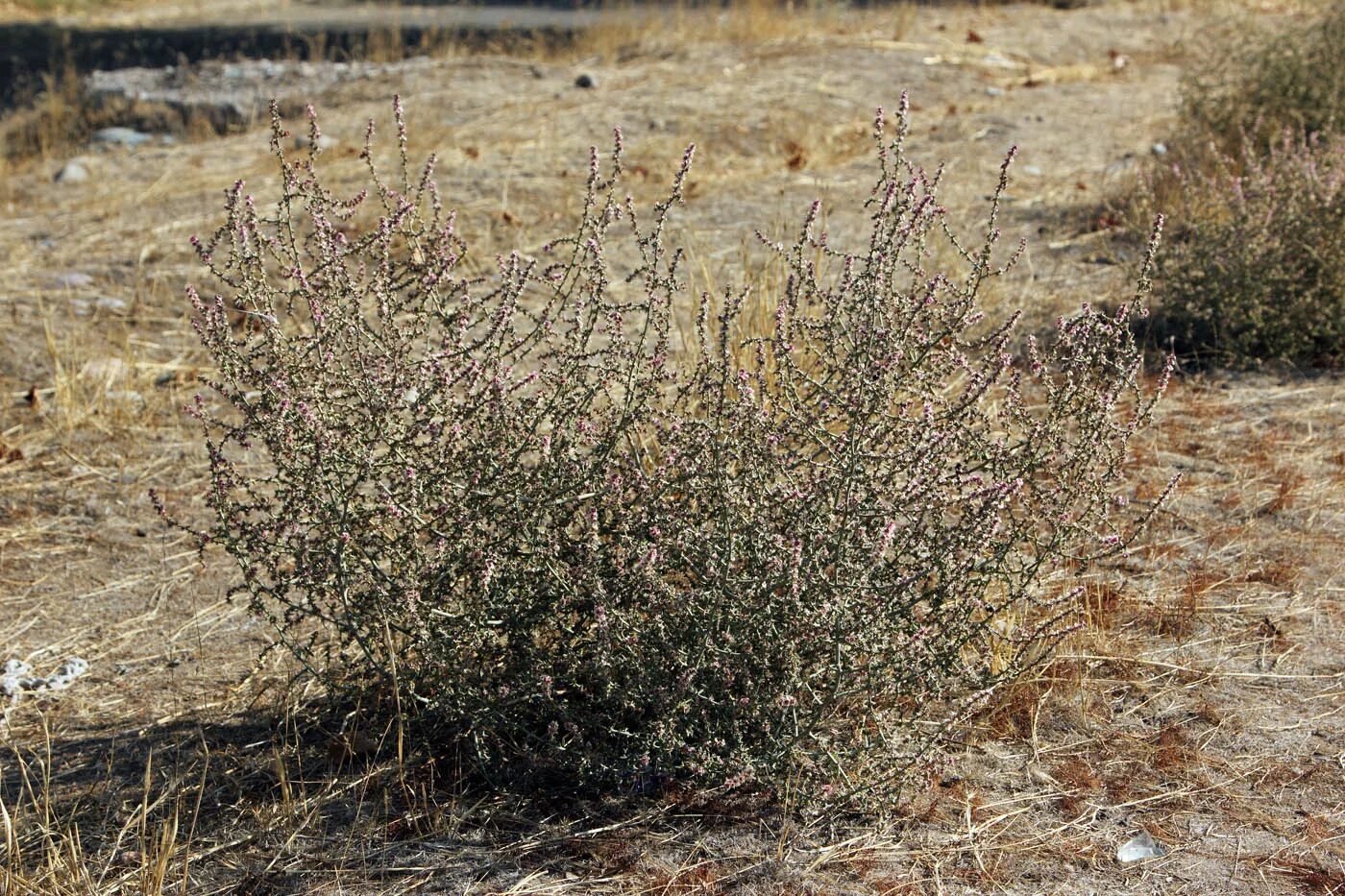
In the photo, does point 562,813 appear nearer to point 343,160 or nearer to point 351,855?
point 351,855

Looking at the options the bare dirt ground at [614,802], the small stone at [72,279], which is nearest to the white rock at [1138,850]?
the bare dirt ground at [614,802]

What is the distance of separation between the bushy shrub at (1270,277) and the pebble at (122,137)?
758 cm

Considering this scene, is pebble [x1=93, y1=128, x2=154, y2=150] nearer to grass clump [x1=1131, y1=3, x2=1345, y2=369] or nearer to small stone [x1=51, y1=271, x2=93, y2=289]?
small stone [x1=51, y1=271, x2=93, y2=289]

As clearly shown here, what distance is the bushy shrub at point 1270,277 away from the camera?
17.3 feet

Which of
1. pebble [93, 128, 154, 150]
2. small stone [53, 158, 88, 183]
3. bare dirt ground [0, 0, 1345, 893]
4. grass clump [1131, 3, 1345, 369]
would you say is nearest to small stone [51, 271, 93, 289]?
bare dirt ground [0, 0, 1345, 893]

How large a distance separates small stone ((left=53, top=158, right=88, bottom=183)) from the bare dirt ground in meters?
0.85

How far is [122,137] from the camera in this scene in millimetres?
10289

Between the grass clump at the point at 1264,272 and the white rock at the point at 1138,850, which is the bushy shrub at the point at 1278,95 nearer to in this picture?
the grass clump at the point at 1264,272

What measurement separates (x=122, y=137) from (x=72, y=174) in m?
1.59

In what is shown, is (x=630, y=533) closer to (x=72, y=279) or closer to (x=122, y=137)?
(x=72, y=279)

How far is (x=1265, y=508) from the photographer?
422 cm

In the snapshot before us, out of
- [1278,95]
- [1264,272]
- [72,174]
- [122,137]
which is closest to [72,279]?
[72,174]

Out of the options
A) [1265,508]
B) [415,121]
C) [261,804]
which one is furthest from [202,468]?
[415,121]

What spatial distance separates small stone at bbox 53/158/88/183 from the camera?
875 centimetres
